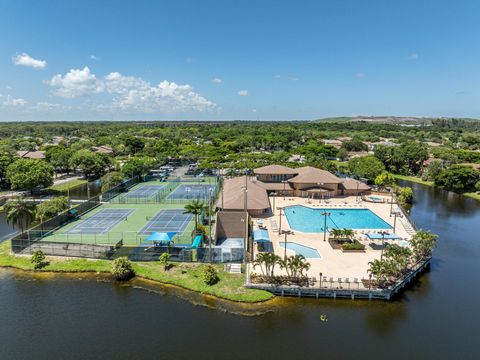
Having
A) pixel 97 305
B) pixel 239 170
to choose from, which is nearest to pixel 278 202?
pixel 239 170

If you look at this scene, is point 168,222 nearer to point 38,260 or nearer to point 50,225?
point 50,225

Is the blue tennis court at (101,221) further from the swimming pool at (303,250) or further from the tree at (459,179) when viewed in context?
the tree at (459,179)

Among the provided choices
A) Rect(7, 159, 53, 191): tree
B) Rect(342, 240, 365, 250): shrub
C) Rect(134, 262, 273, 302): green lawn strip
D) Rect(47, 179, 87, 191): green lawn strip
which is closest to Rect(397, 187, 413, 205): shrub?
Rect(342, 240, 365, 250): shrub

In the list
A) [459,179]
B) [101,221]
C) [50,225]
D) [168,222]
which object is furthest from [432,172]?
[50,225]

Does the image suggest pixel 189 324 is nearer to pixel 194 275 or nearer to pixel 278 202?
pixel 194 275

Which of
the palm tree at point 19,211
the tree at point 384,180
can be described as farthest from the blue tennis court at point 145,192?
the tree at point 384,180
